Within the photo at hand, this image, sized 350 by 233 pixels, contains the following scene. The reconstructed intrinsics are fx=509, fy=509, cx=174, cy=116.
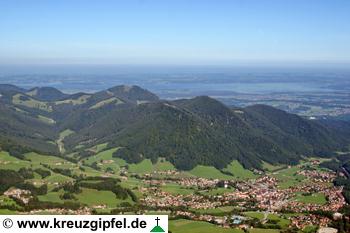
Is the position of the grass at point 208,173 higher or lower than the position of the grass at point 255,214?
lower

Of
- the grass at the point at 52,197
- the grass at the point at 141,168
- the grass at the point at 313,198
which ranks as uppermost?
the grass at the point at 52,197

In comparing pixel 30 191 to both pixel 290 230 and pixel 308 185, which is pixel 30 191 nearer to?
pixel 290 230

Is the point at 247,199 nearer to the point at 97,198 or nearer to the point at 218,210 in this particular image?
the point at 218,210

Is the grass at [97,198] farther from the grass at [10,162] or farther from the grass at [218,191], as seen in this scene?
the grass at [10,162]

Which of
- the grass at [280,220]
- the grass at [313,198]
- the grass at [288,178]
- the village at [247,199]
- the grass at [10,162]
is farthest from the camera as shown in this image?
the grass at [288,178]

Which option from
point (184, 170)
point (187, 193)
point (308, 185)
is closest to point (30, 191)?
point (187, 193)

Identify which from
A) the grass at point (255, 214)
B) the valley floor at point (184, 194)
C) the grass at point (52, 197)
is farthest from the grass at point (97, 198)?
the grass at point (255, 214)

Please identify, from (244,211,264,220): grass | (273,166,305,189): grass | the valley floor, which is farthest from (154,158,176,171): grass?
(244,211,264,220): grass
